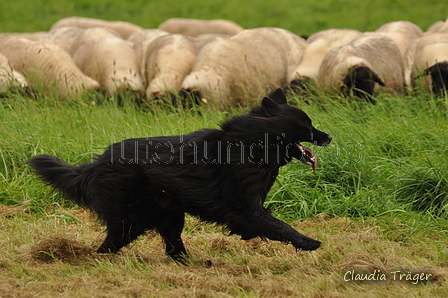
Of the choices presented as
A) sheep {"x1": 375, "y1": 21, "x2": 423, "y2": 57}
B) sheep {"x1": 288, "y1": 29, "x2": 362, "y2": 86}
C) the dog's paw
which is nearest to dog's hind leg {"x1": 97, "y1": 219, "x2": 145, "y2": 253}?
the dog's paw

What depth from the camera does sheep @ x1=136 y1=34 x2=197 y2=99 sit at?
1010 centimetres

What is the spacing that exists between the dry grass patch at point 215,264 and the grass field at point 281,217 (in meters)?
0.01

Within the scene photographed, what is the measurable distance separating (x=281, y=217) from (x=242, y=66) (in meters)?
5.55

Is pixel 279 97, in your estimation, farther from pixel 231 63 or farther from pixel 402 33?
pixel 402 33

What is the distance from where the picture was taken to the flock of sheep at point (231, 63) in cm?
945

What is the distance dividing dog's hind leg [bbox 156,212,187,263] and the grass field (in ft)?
0.42

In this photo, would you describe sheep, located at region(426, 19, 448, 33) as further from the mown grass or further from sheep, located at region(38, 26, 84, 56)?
sheep, located at region(38, 26, 84, 56)

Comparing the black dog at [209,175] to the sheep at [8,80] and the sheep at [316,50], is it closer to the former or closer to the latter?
the sheep at [8,80]

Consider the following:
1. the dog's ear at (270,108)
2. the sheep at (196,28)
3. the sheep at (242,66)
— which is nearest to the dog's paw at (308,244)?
the dog's ear at (270,108)

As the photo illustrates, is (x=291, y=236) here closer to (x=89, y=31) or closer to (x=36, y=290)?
(x=36, y=290)

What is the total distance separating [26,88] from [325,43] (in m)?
6.17

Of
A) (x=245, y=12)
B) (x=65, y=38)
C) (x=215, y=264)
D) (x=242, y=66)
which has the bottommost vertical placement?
(x=245, y=12)

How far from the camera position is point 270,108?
13.3 ft

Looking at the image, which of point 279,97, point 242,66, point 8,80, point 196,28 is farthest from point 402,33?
point 279,97
